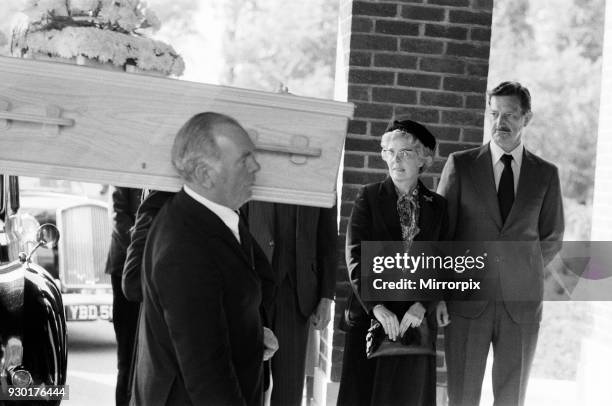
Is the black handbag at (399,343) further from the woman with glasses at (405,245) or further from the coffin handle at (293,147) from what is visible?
the coffin handle at (293,147)

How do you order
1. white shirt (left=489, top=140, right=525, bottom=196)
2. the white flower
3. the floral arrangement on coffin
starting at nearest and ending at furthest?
the floral arrangement on coffin → the white flower → white shirt (left=489, top=140, right=525, bottom=196)

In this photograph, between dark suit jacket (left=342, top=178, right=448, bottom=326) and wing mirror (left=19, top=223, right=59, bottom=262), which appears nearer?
wing mirror (left=19, top=223, right=59, bottom=262)

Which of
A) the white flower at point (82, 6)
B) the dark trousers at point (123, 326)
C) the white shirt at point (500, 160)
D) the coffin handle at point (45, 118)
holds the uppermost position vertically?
the white flower at point (82, 6)

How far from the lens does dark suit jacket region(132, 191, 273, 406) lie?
96.4 inches

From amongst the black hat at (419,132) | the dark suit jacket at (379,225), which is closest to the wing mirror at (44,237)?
the dark suit jacket at (379,225)

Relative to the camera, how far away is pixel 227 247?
258 centimetres

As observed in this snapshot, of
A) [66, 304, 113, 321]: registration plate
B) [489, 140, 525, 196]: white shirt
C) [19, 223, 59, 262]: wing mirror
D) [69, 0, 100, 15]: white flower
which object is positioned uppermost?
[69, 0, 100, 15]: white flower

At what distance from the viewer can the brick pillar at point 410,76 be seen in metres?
5.27

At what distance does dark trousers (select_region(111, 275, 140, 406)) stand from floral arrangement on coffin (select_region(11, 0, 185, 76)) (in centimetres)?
181

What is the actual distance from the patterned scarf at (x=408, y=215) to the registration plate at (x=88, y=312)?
441cm

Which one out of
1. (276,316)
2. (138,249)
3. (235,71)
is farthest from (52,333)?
(235,71)

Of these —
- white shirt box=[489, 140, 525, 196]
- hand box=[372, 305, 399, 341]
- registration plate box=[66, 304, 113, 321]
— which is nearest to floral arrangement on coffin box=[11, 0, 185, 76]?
hand box=[372, 305, 399, 341]

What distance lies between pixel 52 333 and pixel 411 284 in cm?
188

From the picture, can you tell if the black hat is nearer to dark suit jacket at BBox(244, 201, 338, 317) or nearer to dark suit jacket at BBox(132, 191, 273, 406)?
dark suit jacket at BBox(244, 201, 338, 317)
